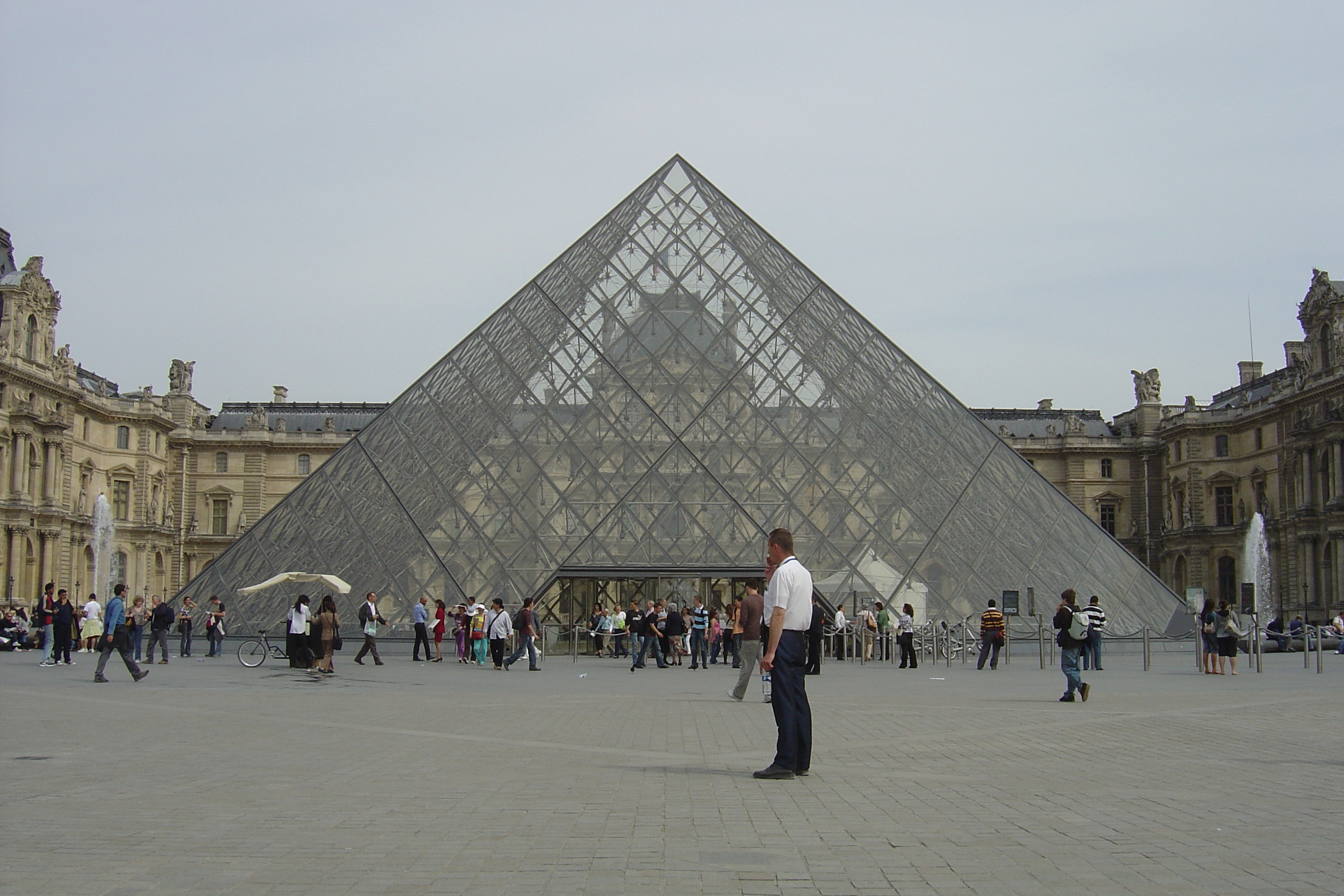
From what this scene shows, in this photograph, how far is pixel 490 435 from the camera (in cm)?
2355

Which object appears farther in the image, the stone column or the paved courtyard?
the stone column

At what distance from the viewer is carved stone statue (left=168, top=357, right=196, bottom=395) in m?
75.5

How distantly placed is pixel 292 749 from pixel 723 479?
14.9 meters

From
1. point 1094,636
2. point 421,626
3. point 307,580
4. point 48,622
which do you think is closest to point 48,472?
point 48,622

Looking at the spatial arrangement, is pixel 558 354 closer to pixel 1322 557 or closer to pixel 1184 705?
pixel 1184 705

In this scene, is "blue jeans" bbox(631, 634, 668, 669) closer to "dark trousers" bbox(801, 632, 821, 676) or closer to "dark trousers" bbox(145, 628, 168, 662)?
"dark trousers" bbox(801, 632, 821, 676)

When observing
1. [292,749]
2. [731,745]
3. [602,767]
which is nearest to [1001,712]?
[731,745]

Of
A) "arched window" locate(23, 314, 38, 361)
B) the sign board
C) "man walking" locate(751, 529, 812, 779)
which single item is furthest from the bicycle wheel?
"arched window" locate(23, 314, 38, 361)

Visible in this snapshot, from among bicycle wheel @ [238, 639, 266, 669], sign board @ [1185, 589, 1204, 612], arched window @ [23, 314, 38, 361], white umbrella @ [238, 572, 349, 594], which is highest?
arched window @ [23, 314, 38, 361]

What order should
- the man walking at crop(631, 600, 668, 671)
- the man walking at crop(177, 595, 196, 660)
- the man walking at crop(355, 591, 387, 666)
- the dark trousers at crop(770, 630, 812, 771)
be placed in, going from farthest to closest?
the man walking at crop(177, 595, 196, 660) → the man walking at crop(631, 600, 668, 671) → the man walking at crop(355, 591, 387, 666) → the dark trousers at crop(770, 630, 812, 771)

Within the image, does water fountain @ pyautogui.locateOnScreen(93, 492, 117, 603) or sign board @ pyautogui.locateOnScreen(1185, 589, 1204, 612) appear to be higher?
water fountain @ pyautogui.locateOnScreen(93, 492, 117, 603)

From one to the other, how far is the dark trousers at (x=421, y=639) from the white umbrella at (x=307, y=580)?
4.99ft

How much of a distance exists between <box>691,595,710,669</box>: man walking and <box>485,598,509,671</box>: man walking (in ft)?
10.2

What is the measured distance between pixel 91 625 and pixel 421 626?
848 centimetres
